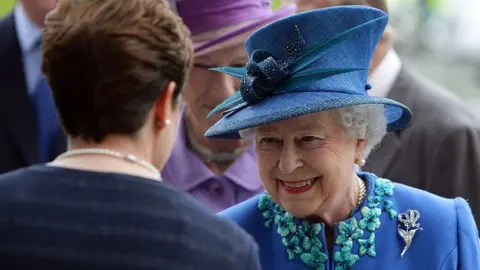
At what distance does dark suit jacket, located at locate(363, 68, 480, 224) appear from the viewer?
4.22 m

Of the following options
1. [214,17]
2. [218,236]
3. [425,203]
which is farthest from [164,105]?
[214,17]

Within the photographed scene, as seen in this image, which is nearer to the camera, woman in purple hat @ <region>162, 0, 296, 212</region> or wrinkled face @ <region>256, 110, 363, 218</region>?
wrinkled face @ <region>256, 110, 363, 218</region>

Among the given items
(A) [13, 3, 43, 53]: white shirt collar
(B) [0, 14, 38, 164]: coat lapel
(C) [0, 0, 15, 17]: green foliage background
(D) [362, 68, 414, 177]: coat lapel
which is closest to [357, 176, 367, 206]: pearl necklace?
(D) [362, 68, 414, 177]: coat lapel

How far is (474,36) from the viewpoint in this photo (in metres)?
18.8

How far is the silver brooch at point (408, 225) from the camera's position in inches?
122

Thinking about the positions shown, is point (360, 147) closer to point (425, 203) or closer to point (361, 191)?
point (361, 191)

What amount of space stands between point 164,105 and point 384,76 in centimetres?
226

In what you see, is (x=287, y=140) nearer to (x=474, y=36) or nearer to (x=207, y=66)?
(x=207, y=66)

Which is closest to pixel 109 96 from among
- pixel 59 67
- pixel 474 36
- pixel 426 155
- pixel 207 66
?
pixel 59 67

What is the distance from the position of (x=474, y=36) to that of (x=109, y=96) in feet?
57.2

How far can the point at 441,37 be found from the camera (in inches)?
754

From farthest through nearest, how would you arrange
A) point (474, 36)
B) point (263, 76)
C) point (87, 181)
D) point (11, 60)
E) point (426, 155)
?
1. point (474, 36)
2. point (11, 60)
3. point (426, 155)
4. point (263, 76)
5. point (87, 181)

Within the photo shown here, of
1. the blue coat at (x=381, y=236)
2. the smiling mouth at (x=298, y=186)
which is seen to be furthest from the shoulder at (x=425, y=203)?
the smiling mouth at (x=298, y=186)

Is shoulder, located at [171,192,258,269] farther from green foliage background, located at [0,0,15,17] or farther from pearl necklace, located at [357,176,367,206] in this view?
green foliage background, located at [0,0,15,17]
